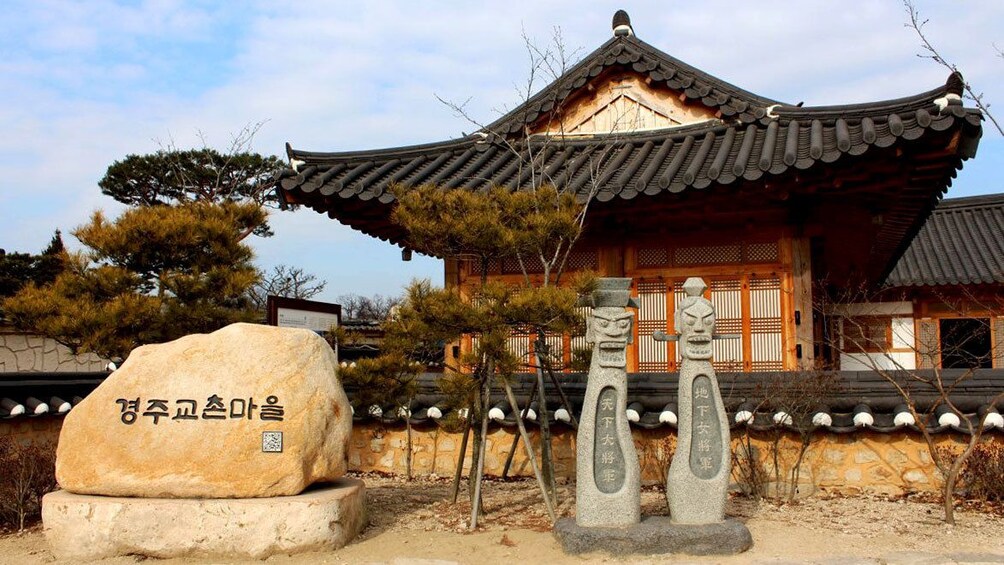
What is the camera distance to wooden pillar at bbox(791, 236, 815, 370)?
9.05 metres

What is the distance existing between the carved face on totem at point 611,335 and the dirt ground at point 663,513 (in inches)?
57.5

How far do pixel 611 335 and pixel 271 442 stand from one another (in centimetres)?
275

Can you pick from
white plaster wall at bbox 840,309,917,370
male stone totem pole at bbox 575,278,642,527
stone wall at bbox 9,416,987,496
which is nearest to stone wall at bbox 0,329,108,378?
stone wall at bbox 9,416,987,496

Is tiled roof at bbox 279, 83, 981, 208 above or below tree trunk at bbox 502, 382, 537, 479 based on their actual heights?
above

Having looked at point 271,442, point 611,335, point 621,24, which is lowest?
point 271,442

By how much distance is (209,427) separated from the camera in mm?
5953

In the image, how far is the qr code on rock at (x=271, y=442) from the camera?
5.90 meters

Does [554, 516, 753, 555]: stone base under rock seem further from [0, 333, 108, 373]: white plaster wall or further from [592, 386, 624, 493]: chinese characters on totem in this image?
[0, 333, 108, 373]: white plaster wall

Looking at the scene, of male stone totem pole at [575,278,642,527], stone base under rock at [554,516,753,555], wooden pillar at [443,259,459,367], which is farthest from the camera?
wooden pillar at [443,259,459,367]

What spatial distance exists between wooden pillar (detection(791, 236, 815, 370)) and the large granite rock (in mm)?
5542

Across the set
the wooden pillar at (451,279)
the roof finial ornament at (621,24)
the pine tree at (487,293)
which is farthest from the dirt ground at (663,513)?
the roof finial ornament at (621,24)

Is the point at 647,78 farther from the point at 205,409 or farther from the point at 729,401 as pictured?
the point at 205,409

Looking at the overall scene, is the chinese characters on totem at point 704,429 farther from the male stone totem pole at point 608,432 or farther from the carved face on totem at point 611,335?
the carved face on totem at point 611,335

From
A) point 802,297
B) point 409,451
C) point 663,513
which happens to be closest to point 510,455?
point 409,451
